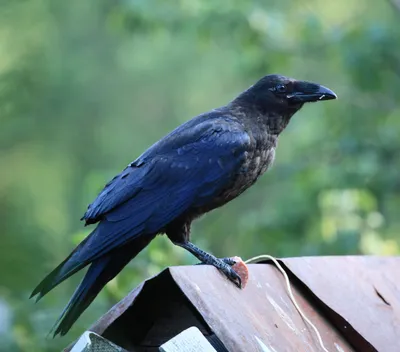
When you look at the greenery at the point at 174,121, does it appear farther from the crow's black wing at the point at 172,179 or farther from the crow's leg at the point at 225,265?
the crow's leg at the point at 225,265

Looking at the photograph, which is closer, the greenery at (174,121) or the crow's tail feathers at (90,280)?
the crow's tail feathers at (90,280)

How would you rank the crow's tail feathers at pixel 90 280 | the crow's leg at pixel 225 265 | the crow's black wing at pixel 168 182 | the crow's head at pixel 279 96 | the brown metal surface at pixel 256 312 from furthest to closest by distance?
1. the crow's head at pixel 279 96
2. the crow's black wing at pixel 168 182
3. the crow's tail feathers at pixel 90 280
4. the crow's leg at pixel 225 265
5. the brown metal surface at pixel 256 312

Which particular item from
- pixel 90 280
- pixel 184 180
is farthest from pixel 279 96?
pixel 90 280

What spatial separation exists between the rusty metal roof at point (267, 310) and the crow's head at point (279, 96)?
50.1 inches

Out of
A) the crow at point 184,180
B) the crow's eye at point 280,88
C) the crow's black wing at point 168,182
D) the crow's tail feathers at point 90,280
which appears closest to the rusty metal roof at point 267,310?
the crow at point 184,180

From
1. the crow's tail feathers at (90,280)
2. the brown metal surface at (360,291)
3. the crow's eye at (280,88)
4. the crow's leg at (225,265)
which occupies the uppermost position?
the crow's eye at (280,88)

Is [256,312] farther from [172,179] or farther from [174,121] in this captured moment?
[174,121]

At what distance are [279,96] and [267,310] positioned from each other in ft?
6.11

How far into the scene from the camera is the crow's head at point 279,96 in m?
5.16

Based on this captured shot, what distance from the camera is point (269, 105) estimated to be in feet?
17.0

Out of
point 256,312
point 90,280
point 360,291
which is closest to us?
point 256,312

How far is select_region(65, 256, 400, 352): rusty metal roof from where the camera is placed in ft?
10.9

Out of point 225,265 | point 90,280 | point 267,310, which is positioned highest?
point 90,280

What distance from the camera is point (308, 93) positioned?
5133 mm
